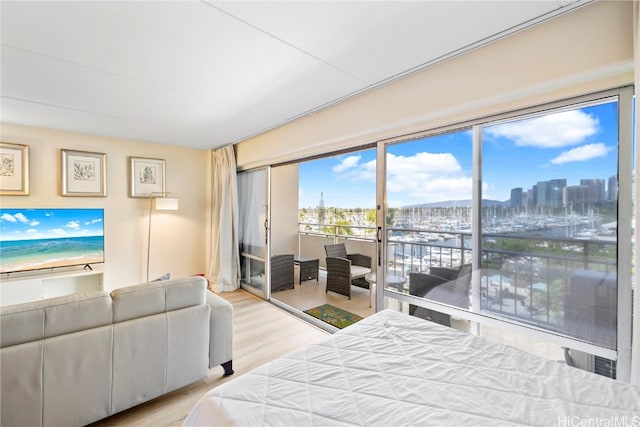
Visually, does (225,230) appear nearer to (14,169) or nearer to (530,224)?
(14,169)

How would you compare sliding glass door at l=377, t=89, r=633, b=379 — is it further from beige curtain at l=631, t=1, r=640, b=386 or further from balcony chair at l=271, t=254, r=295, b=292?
balcony chair at l=271, t=254, r=295, b=292

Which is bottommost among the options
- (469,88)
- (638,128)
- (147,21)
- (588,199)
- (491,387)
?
(491,387)

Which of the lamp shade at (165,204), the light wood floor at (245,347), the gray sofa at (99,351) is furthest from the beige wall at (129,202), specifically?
the gray sofa at (99,351)

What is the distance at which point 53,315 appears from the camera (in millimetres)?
1503

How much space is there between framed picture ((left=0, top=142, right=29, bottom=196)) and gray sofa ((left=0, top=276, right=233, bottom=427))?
9.17 ft

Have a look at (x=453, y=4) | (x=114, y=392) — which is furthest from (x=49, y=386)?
(x=453, y=4)

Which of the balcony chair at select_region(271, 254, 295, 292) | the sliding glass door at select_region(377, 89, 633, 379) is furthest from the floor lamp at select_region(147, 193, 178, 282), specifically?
the sliding glass door at select_region(377, 89, 633, 379)

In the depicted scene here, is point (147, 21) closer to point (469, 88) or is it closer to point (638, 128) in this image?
point (469, 88)

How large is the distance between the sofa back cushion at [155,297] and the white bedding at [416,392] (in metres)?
1.01

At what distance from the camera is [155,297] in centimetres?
185

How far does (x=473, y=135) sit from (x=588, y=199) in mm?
764

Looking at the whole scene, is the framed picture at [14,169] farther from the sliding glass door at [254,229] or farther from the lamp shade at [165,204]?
the sliding glass door at [254,229]

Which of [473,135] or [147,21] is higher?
[147,21]

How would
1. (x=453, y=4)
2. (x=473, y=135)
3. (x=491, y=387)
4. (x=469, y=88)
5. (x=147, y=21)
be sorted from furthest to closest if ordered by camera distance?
(x=473, y=135) < (x=469, y=88) < (x=147, y=21) < (x=453, y=4) < (x=491, y=387)
